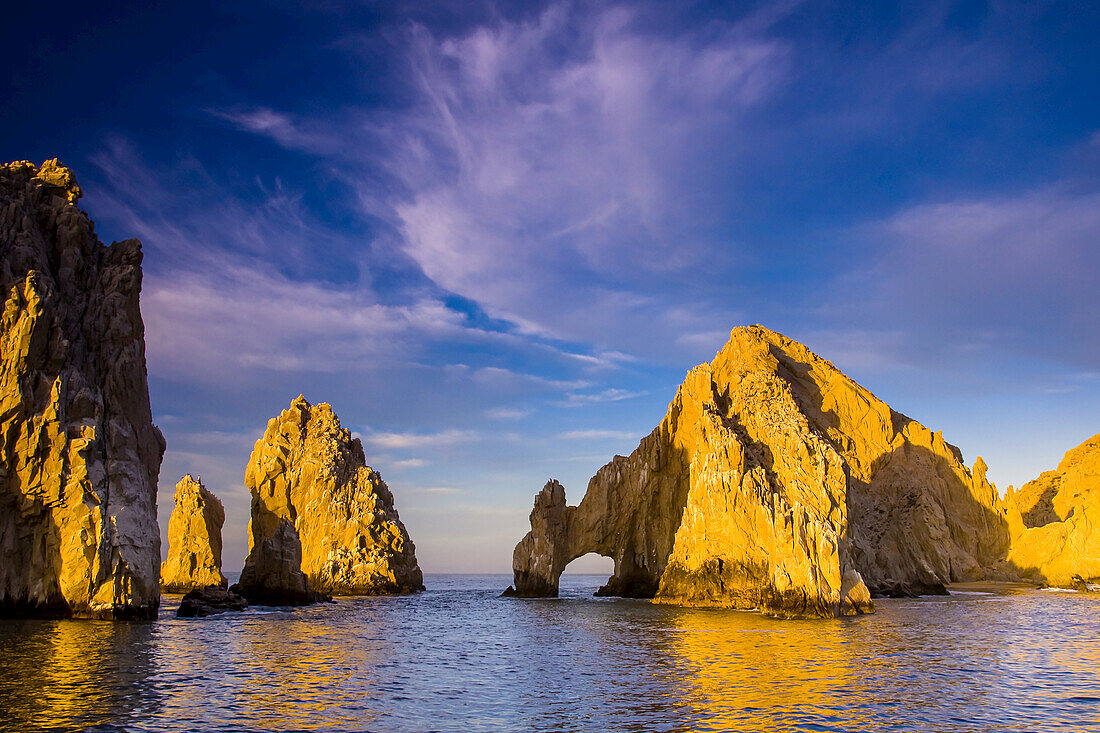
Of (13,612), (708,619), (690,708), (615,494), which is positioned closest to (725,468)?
(708,619)

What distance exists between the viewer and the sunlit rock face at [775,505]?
5262 centimetres

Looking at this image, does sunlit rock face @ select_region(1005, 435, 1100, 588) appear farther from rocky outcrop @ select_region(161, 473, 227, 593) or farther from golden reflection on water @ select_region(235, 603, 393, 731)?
rocky outcrop @ select_region(161, 473, 227, 593)

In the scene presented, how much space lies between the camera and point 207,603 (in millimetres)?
54688

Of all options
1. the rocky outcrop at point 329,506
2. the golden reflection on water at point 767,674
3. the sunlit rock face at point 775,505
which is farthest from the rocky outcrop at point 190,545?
the golden reflection on water at point 767,674

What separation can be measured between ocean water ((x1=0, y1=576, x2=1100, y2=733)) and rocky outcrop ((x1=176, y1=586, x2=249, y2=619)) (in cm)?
593

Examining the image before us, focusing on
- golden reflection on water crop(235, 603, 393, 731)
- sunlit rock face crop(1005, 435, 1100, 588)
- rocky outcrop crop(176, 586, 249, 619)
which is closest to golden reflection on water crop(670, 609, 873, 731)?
golden reflection on water crop(235, 603, 393, 731)

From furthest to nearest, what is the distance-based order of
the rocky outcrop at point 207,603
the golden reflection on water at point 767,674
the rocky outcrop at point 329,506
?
the rocky outcrop at point 329,506 < the rocky outcrop at point 207,603 < the golden reflection on water at point 767,674

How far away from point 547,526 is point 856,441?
52.5 m

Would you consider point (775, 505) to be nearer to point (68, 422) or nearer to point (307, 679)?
point (307, 679)

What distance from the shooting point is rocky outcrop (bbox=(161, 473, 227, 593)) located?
3438 inches

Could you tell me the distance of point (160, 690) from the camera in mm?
22109

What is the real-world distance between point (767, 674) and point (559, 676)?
7.59 metres

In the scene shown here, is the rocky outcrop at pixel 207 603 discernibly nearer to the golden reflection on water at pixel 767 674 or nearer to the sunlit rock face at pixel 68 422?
the sunlit rock face at pixel 68 422

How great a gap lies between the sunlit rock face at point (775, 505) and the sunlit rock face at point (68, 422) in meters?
42.4
